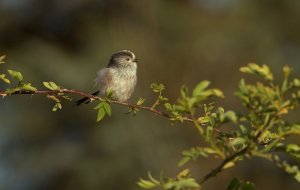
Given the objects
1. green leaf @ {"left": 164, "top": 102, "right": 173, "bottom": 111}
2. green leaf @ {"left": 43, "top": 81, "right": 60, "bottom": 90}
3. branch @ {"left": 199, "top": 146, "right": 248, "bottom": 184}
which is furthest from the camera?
green leaf @ {"left": 43, "top": 81, "right": 60, "bottom": 90}

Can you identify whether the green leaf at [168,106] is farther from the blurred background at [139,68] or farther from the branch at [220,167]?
the blurred background at [139,68]

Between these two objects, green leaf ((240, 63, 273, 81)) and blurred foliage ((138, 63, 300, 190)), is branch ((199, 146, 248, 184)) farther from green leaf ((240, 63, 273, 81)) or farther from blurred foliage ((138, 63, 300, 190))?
green leaf ((240, 63, 273, 81))

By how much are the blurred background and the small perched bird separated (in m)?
14.2

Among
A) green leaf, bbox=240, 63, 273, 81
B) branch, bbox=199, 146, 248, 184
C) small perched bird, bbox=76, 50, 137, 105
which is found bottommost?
branch, bbox=199, 146, 248, 184

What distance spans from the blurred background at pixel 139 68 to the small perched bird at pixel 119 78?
46.6 feet

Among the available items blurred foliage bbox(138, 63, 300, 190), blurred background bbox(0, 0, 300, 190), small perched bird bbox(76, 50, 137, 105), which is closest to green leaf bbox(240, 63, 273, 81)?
blurred foliage bbox(138, 63, 300, 190)

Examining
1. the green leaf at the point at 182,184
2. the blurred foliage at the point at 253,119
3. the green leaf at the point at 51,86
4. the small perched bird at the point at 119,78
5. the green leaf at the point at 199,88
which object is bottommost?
the green leaf at the point at 182,184

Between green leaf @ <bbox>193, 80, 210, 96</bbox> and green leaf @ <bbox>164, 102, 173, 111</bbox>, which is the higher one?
green leaf @ <bbox>193, 80, 210, 96</bbox>

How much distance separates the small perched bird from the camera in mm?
7961

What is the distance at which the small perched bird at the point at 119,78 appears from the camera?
796 cm

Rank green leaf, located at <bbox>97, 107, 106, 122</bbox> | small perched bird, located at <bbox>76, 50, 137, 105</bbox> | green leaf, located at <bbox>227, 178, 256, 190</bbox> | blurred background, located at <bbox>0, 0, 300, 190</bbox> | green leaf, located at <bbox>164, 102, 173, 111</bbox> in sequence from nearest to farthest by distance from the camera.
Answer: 1. green leaf, located at <bbox>227, 178, 256, 190</bbox>
2. green leaf, located at <bbox>164, 102, 173, 111</bbox>
3. green leaf, located at <bbox>97, 107, 106, 122</bbox>
4. small perched bird, located at <bbox>76, 50, 137, 105</bbox>
5. blurred background, located at <bbox>0, 0, 300, 190</bbox>

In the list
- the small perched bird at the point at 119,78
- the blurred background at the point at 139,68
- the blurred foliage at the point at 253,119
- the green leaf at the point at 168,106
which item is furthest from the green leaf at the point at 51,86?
the blurred background at the point at 139,68

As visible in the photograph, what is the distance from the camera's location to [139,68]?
965 inches

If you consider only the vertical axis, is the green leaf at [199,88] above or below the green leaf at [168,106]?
above
